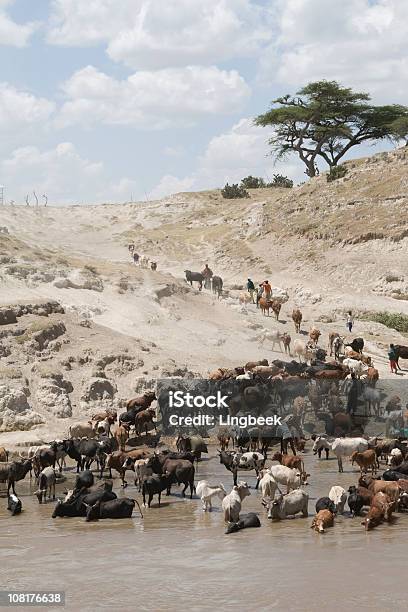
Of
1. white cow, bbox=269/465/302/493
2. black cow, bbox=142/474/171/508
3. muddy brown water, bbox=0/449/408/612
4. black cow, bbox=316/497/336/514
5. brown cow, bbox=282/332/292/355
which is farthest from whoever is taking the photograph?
brown cow, bbox=282/332/292/355

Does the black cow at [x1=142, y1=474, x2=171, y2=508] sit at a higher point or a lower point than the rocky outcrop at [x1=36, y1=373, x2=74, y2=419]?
lower

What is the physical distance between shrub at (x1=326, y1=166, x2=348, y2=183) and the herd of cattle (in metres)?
44.4

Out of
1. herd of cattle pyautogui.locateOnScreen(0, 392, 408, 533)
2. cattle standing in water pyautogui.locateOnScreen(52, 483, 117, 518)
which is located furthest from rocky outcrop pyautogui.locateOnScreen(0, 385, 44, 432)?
cattle standing in water pyautogui.locateOnScreen(52, 483, 117, 518)

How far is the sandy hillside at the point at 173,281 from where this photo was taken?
1217 inches

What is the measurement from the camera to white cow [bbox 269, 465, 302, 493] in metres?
19.5

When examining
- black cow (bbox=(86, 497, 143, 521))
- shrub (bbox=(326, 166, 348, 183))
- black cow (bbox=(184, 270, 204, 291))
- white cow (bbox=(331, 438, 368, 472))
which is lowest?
black cow (bbox=(86, 497, 143, 521))

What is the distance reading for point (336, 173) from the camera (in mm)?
68125

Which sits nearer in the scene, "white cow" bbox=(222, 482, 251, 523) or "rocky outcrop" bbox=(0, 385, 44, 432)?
"white cow" bbox=(222, 482, 251, 523)

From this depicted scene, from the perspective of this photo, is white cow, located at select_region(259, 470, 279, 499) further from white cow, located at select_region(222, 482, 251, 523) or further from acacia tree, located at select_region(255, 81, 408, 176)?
acacia tree, located at select_region(255, 81, 408, 176)

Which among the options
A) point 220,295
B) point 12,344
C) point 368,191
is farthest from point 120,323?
point 368,191

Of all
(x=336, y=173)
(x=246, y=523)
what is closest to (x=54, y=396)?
(x=246, y=523)

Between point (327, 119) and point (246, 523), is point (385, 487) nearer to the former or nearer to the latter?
point (246, 523)

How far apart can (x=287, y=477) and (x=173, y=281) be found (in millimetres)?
25088

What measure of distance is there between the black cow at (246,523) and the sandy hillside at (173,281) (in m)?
10.9
